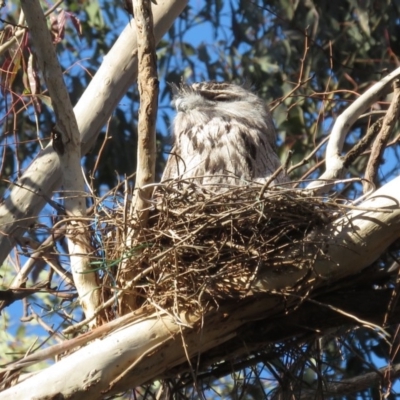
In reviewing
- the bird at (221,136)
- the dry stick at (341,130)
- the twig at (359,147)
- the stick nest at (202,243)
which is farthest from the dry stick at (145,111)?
the twig at (359,147)

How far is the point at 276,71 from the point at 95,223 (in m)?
3.91

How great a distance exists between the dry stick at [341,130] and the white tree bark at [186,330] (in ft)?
1.34

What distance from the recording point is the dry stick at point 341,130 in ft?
11.3

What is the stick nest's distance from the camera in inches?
112

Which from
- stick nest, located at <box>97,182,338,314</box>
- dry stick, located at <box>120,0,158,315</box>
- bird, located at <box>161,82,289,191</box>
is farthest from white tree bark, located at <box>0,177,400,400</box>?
bird, located at <box>161,82,289,191</box>

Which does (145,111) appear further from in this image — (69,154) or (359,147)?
(359,147)

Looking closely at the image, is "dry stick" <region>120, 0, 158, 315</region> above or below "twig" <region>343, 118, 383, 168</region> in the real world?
above

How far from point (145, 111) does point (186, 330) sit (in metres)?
0.71

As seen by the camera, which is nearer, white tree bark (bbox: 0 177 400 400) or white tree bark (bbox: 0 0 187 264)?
white tree bark (bbox: 0 177 400 400)

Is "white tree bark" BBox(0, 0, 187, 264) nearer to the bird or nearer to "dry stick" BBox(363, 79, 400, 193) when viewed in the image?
the bird

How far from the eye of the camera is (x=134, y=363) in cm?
Answer: 281

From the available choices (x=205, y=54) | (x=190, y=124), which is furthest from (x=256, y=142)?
(x=205, y=54)

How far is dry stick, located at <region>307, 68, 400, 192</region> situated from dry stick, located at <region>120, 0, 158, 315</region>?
2.51 ft

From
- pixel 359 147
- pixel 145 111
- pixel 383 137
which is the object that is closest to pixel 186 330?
pixel 145 111
